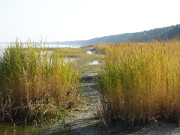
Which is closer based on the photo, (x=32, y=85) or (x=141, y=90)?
(x=141, y=90)

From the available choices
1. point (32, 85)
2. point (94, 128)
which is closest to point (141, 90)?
point (94, 128)

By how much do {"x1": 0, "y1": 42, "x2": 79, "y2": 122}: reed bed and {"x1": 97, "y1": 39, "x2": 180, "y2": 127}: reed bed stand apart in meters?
1.14

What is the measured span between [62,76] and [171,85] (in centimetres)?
228

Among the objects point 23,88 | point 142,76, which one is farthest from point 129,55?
point 23,88

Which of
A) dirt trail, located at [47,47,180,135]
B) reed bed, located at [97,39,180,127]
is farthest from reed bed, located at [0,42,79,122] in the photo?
reed bed, located at [97,39,180,127]

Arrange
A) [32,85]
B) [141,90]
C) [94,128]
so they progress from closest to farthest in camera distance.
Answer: [141,90], [94,128], [32,85]

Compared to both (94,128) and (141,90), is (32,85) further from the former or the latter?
(141,90)

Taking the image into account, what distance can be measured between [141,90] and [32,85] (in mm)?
2234

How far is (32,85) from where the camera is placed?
4.12m

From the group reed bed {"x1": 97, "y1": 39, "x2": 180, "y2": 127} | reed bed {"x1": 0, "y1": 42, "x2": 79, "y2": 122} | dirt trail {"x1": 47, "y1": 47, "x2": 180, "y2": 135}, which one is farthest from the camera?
reed bed {"x1": 0, "y1": 42, "x2": 79, "y2": 122}

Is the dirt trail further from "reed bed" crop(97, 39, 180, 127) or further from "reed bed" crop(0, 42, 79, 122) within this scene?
"reed bed" crop(0, 42, 79, 122)

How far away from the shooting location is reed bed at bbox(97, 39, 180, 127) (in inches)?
A: 125

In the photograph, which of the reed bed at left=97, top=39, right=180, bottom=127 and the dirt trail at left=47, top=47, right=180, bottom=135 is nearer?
the dirt trail at left=47, top=47, right=180, bottom=135

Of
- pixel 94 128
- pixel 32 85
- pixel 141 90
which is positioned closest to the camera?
pixel 141 90
